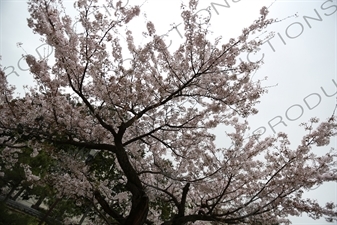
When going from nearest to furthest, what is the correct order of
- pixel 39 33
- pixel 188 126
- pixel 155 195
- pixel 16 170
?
pixel 39 33
pixel 188 126
pixel 155 195
pixel 16 170

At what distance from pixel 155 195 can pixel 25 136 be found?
3935 mm

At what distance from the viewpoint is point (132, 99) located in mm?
4641

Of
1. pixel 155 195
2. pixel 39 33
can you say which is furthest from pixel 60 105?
pixel 155 195

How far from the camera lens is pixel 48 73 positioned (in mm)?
4688

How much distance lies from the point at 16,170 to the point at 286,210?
15225 mm

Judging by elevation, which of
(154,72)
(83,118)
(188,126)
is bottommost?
(83,118)

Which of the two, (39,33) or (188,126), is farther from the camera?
(188,126)

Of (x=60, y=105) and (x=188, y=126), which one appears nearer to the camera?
(x=60, y=105)

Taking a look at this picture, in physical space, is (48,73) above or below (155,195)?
above

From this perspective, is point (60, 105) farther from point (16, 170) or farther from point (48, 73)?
point (16, 170)

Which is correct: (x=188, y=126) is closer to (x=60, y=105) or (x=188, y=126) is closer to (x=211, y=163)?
(x=211, y=163)

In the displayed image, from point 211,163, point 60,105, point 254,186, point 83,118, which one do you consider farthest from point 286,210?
point 60,105

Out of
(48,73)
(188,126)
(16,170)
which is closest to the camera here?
(48,73)

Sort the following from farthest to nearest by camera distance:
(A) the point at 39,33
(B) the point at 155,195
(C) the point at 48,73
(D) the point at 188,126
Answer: (B) the point at 155,195 → (D) the point at 188,126 → (C) the point at 48,73 → (A) the point at 39,33
